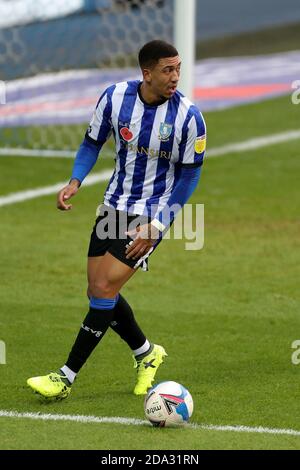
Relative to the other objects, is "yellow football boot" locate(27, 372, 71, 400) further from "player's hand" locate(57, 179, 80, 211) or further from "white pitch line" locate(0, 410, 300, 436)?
"player's hand" locate(57, 179, 80, 211)

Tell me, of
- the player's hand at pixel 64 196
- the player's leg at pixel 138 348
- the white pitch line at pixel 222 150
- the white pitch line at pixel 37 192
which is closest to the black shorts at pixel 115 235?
the player's leg at pixel 138 348

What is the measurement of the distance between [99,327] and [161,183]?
3.04ft

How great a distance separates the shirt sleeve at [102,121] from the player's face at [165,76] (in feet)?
1.12

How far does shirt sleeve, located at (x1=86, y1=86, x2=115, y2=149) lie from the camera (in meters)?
6.92

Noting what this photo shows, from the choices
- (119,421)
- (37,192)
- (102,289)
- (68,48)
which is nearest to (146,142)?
(102,289)

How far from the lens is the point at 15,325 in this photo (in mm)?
8383

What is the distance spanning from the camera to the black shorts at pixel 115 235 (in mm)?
6770

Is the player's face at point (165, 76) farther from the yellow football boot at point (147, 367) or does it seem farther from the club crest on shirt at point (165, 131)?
the yellow football boot at point (147, 367)

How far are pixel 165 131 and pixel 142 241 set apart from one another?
66 centimetres

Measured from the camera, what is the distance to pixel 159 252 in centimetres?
1077

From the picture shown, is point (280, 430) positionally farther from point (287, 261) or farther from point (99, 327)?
point (287, 261)
